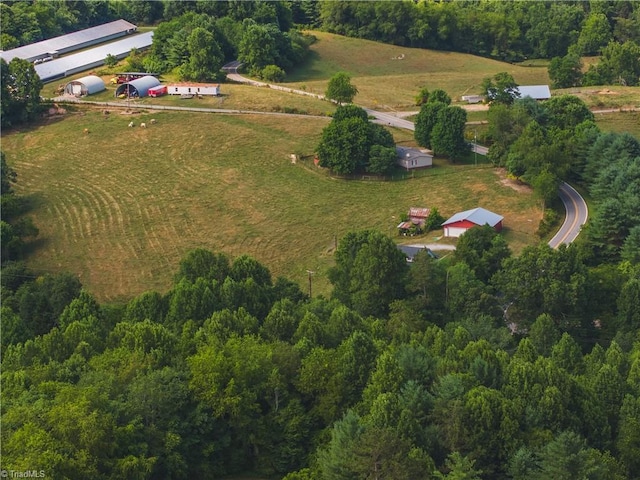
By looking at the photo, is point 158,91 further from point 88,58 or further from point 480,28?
point 480,28

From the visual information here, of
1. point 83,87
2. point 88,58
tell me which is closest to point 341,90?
point 83,87

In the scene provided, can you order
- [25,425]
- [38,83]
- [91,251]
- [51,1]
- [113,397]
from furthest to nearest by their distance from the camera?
[51,1]
[38,83]
[91,251]
[113,397]
[25,425]

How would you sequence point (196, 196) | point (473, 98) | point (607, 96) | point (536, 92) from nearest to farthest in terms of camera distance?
point (196, 196)
point (607, 96)
point (536, 92)
point (473, 98)

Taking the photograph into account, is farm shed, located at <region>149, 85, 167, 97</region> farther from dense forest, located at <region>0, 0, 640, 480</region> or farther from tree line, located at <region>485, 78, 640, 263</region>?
tree line, located at <region>485, 78, 640, 263</region>

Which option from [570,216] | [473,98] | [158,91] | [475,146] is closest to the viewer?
[570,216]

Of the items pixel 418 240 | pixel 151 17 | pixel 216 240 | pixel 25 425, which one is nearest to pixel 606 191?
pixel 418 240

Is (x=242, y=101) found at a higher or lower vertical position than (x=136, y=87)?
lower

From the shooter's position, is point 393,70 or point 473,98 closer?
point 473,98

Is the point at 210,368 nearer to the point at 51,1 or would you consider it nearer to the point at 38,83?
the point at 38,83
